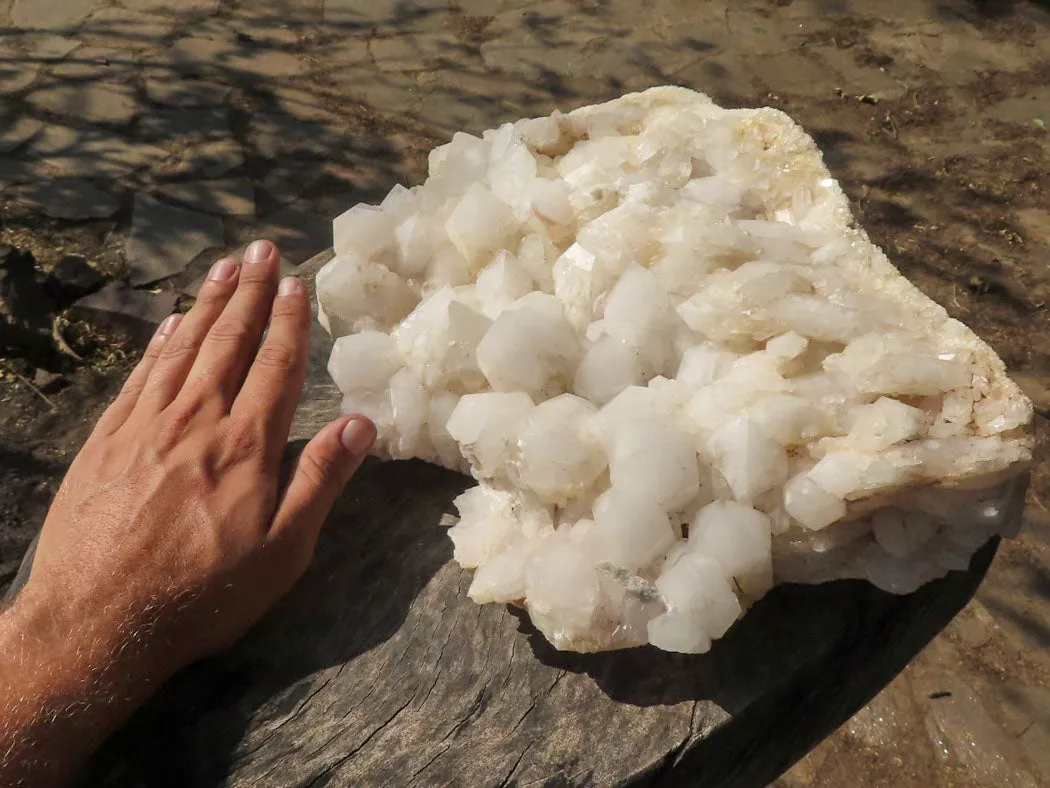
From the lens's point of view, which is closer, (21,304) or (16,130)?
(21,304)

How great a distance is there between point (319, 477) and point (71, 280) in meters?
2.29

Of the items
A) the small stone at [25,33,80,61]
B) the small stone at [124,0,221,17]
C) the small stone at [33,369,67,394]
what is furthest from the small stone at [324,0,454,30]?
the small stone at [33,369,67,394]

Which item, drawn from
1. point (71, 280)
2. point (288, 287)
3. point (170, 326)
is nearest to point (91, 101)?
point (71, 280)

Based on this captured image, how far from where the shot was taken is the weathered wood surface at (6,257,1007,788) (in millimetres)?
1333

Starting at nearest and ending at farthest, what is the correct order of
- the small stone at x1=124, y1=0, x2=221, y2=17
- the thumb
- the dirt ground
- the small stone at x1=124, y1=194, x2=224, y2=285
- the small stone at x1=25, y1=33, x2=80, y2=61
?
the thumb, the dirt ground, the small stone at x1=124, y1=194, x2=224, y2=285, the small stone at x1=25, y1=33, x2=80, y2=61, the small stone at x1=124, y1=0, x2=221, y2=17

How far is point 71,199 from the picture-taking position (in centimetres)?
370

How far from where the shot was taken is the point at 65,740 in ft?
4.33

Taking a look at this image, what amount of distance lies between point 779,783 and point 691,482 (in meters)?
1.58

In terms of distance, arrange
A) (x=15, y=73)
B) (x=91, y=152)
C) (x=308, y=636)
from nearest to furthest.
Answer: (x=308, y=636)
(x=91, y=152)
(x=15, y=73)

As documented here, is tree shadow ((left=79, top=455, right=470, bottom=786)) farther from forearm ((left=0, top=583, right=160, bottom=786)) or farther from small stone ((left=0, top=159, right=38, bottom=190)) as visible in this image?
small stone ((left=0, top=159, right=38, bottom=190))

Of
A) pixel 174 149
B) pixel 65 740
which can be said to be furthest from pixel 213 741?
pixel 174 149

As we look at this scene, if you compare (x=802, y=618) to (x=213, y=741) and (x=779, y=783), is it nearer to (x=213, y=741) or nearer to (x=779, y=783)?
(x=213, y=741)

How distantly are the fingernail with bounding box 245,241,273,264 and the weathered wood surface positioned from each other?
68cm

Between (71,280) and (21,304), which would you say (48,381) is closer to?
(21,304)
